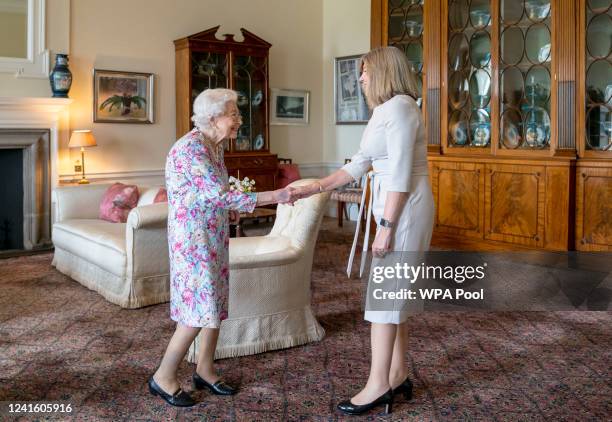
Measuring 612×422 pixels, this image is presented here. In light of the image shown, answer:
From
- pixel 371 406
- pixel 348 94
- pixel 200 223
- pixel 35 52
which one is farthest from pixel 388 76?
pixel 348 94

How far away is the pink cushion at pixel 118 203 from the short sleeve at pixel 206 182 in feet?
10.5

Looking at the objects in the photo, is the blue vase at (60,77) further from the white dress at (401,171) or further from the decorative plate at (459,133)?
the white dress at (401,171)

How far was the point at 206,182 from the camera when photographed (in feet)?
9.08

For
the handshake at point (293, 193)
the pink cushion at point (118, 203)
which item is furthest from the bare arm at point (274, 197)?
the pink cushion at point (118, 203)

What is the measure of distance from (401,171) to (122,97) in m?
5.57

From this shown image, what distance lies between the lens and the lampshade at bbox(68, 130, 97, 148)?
22.8 ft

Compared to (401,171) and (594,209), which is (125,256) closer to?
(401,171)

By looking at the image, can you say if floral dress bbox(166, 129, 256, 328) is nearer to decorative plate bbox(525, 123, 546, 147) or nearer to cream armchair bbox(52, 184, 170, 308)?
cream armchair bbox(52, 184, 170, 308)

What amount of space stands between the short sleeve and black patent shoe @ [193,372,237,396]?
829 millimetres

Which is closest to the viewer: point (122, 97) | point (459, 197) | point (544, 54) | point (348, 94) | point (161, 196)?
point (161, 196)

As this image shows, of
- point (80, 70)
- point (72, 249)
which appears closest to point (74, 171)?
point (80, 70)

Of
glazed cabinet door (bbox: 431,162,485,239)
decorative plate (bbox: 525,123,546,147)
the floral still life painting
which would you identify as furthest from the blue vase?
decorative plate (bbox: 525,123,546,147)

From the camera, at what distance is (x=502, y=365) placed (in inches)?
138

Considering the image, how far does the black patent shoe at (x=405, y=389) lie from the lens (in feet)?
9.85
